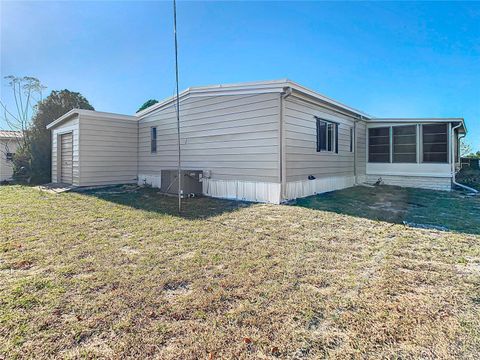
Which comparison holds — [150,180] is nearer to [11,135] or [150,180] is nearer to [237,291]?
[237,291]

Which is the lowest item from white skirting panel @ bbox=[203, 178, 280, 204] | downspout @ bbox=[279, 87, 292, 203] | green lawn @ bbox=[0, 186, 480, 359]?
green lawn @ bbox=[0, 186, 480, 359]

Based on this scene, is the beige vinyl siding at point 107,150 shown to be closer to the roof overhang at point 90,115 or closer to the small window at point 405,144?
the roof overhang at point 90,115

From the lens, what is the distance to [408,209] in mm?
6754

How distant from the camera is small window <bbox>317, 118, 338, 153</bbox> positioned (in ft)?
30.3

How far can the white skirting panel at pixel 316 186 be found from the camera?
7.79 meters

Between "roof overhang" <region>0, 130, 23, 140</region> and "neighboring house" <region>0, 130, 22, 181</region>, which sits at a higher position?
"roof overhang" <region>0, 130, 23, 140</region>

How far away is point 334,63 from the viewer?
13.0 meters

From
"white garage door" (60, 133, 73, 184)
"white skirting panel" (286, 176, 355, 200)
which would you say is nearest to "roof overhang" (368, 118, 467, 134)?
"white skirting panel" (286, 176, 355, 200)

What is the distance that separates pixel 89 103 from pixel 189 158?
31.6 feet

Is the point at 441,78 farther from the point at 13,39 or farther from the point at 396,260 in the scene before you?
the point at 13,39

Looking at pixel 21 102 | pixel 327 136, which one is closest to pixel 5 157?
pixel 21 102

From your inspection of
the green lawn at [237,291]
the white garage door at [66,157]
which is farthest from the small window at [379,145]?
the white garage door at [66,157]

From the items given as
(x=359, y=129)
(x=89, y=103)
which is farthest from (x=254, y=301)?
(x=89, y=103)

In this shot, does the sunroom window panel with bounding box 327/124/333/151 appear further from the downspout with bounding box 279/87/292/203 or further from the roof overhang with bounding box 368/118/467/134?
the roof overhang with bounding box 368/118/467/134
